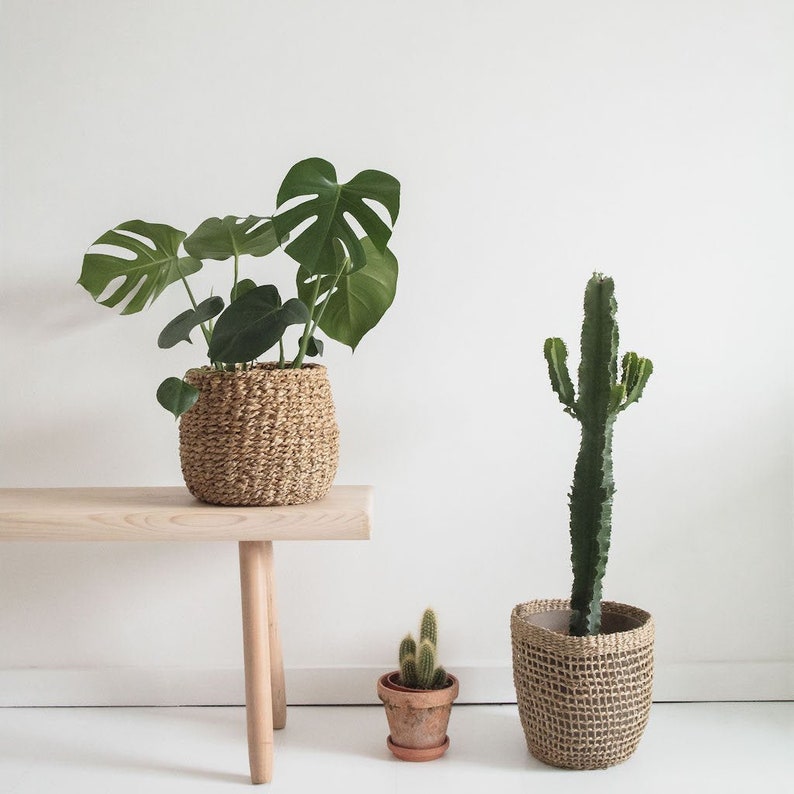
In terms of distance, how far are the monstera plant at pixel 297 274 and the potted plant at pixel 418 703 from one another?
61 cm

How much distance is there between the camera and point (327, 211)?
153 cm

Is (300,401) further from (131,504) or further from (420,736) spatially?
(420,736)

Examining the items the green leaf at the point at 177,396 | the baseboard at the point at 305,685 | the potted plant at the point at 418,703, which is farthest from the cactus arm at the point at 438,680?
the green leaf at the point at 177,396

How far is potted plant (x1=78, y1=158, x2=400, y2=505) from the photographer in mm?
1520

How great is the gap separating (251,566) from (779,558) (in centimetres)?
119

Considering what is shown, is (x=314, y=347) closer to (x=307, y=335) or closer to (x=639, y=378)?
(x=307, y=335)

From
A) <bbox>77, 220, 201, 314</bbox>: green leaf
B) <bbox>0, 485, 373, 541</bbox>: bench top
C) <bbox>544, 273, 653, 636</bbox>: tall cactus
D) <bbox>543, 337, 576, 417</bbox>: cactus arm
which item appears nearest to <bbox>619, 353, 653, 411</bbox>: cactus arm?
<bbox>544, 273, 653, 636</bbox>: tall cactus

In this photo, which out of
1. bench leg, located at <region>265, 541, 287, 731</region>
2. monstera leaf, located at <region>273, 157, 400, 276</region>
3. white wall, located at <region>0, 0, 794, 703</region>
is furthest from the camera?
white wall, located at <region>0, 0, 794, 703</region>

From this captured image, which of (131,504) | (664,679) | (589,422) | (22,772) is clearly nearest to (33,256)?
(131,504)

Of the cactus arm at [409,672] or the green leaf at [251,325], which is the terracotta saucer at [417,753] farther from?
the green leaf at [251,325]

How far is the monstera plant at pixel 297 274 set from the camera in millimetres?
1514

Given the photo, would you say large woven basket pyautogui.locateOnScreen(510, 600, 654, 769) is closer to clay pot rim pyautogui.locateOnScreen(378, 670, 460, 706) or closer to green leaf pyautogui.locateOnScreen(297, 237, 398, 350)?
clay pot rim pyautogui.locateOnScreen(378, 670, 460, 706)

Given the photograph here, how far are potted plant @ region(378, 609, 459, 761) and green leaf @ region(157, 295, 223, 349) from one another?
2.40 ft

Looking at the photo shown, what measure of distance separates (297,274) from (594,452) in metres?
0.64
